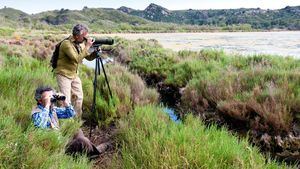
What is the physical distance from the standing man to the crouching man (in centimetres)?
125

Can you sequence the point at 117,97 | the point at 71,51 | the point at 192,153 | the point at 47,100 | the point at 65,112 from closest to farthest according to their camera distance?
the point at 192,153
the point at 47,100
the point at 65,112
the point at 71,51
the point at 117,97

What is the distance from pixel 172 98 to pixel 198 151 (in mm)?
7331

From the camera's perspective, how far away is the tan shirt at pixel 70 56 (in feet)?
23.8

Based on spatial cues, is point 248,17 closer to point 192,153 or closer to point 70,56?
point 70,56

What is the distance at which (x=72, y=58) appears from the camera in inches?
289

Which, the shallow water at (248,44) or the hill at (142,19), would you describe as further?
the hill at (142,19)

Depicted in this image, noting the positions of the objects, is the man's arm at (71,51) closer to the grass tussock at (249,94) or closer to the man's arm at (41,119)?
the man's arm at (41,119)

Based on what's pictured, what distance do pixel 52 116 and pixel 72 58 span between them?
1846 millimetres

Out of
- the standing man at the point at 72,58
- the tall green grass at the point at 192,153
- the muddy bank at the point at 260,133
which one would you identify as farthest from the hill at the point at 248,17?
the tall green grass at the point at 192,153

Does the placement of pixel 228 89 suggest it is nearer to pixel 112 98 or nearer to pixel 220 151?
pixel 112 98

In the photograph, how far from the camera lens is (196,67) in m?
13.0

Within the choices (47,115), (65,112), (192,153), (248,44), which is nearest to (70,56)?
(65,112)

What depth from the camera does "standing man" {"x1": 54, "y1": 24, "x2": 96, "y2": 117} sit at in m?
7.25

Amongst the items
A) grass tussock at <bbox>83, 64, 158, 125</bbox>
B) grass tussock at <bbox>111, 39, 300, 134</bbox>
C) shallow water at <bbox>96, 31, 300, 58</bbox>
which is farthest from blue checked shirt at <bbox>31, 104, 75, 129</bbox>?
shallow water at <bbox>96, 31, 300, 58</bbox>
